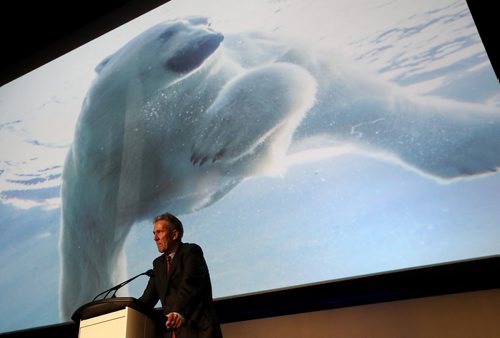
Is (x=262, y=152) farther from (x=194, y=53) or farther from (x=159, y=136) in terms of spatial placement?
(x=194, y=53)

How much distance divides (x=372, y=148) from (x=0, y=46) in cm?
358

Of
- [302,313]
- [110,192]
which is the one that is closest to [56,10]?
[110,192]

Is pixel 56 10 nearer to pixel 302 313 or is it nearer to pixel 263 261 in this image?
pixel 263 261

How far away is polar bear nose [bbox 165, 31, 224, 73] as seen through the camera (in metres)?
2.83

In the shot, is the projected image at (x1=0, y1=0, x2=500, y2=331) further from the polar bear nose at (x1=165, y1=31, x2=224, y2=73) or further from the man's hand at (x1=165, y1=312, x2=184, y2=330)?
the man's hand at (x1=165, y1=312, x2=184, y2=330)

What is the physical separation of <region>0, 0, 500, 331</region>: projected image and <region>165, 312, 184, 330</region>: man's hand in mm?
676

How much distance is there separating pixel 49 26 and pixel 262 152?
102 inches

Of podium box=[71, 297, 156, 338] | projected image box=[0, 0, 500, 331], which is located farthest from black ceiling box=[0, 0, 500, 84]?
podium box=[71, 297, 156, 338]

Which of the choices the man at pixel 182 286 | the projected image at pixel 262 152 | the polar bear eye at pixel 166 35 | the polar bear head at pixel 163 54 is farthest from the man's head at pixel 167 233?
the polar bear eye at pixel 166 35

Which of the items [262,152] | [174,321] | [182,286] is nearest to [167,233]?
[182,286]

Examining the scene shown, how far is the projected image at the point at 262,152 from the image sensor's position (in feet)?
6.48

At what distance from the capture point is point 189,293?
5.27 ft

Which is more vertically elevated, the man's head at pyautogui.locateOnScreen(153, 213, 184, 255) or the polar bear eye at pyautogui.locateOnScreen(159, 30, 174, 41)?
the polar bear eye at pyautogui.locateOnScreen(159, 30, 174, 41)

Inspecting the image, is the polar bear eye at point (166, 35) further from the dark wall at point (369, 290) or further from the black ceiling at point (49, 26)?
the dark wall at point (369, 290)
